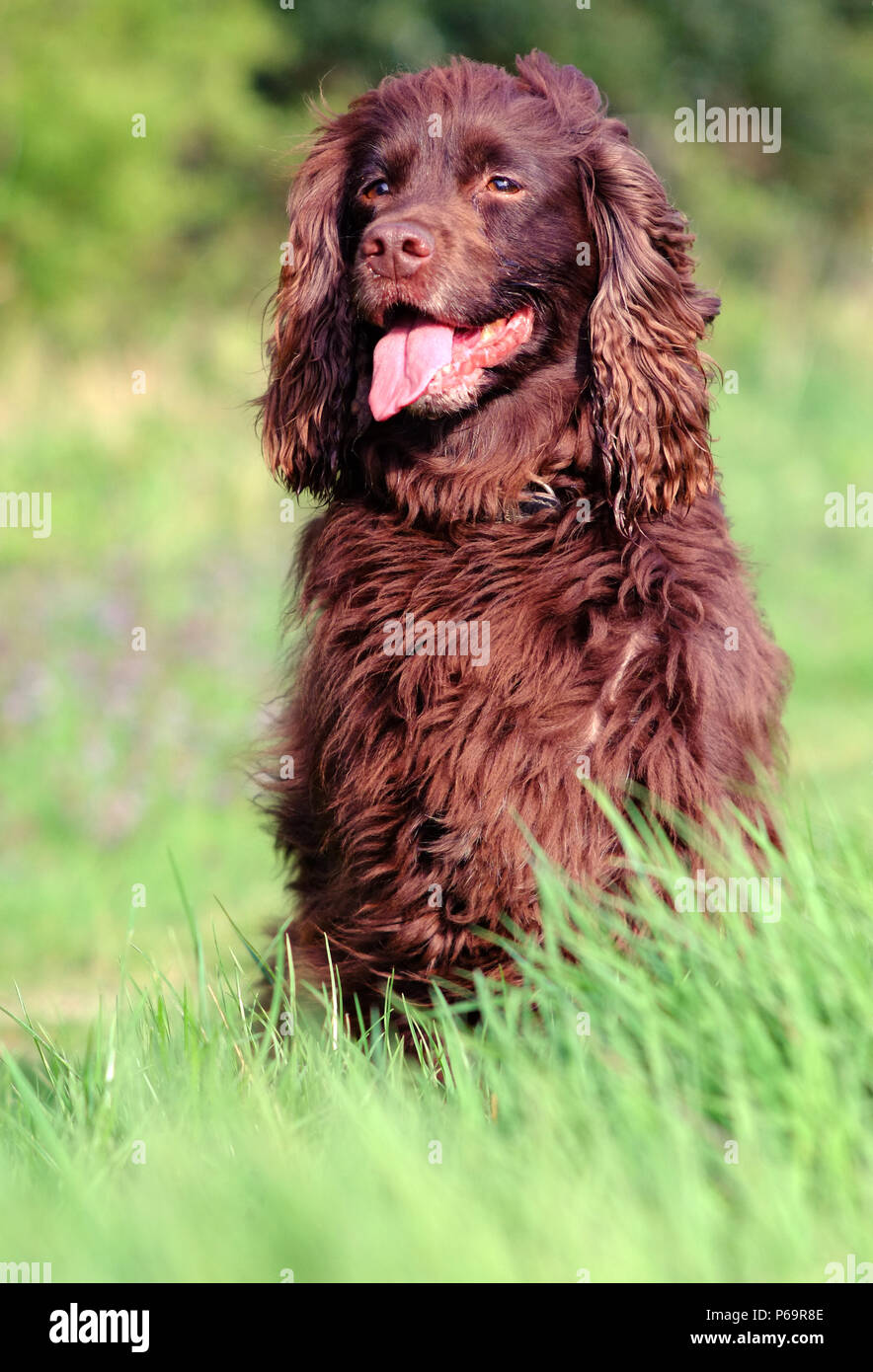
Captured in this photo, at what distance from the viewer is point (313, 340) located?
434 cm

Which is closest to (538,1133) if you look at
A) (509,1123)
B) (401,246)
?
(509,1123)

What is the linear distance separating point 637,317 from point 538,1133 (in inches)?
88.1

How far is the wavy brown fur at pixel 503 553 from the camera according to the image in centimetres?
352

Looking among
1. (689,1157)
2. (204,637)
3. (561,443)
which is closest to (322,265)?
(561,443)

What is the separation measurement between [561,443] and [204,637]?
266 inches

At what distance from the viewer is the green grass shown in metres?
2.26

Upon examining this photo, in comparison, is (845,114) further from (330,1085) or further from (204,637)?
(330,1085)

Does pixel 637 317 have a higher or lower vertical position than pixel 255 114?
lower

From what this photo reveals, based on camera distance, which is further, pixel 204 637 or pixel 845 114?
pixel 845 114

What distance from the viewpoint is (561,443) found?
13.0ft

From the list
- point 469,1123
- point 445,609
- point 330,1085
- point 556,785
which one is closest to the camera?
point 469,1123

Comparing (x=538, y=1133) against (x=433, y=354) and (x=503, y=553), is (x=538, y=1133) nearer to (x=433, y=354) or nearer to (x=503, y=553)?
(x=503, y=553)

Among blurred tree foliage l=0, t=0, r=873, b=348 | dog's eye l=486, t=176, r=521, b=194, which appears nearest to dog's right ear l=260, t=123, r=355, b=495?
dog's eye l=486, t=176, r=521, b=194

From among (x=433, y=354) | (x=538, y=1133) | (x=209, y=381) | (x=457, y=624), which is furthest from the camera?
(x=209, y=381)
